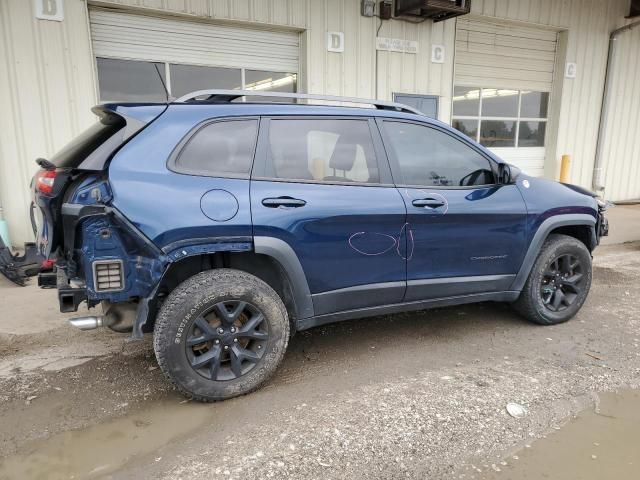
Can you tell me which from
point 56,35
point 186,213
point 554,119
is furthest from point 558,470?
point 554,119

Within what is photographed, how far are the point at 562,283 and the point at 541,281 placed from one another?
10.1 inches

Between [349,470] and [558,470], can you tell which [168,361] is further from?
[558,470]

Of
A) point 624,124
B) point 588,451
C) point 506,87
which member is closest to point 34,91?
point 588,451

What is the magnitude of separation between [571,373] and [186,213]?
2886mm

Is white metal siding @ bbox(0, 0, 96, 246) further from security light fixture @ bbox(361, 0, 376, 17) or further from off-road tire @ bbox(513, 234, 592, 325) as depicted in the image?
off-road tire @ bbox(513, 234, 592, 325)

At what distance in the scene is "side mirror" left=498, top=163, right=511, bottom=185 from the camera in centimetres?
379

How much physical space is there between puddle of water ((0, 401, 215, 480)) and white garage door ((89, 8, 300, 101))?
508cm

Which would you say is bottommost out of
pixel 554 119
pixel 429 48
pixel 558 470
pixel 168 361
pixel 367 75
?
pixel 558 470

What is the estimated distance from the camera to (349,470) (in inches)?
94.0

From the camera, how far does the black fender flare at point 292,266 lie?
9.82 feet

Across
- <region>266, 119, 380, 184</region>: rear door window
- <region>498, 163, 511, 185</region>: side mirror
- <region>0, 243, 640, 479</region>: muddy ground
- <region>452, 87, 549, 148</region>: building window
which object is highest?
<region>452, 87, 549, 148</region>: building window

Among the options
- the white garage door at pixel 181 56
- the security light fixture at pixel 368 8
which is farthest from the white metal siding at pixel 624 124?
the white garage door at pixel 181 56

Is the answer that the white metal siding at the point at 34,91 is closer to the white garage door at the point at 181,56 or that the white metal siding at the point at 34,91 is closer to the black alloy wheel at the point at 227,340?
the white garage door at the point at 181,56

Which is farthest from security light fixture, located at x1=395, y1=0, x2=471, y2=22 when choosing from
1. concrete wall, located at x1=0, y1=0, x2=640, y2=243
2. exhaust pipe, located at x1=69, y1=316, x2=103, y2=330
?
exhaust pipe, located at x1=69, y1=316, x2=103, y2=330
